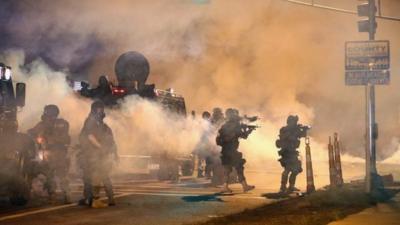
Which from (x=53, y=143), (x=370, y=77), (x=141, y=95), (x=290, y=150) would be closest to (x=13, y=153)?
(x=53, y=143)

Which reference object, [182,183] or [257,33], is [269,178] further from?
[257,33]

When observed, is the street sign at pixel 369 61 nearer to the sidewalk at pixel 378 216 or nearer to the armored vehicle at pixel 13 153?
the sidewalk at pixel 378 216

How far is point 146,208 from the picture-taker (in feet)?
35.0

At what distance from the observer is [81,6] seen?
18719 millimetres

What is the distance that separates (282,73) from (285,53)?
95 centimetres

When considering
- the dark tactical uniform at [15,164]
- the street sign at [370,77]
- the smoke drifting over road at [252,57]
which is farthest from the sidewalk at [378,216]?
the smoke drifting over road at [252,57]

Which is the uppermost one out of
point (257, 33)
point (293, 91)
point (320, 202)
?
point (257, 33)

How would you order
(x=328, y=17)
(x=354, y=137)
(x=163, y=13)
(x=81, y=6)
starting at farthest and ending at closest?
(x=354, y=137) → (x=328, y=17) → (x=163, y=13) → (x=81, y=6)

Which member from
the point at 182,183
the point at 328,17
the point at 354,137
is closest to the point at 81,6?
the point at 182,183

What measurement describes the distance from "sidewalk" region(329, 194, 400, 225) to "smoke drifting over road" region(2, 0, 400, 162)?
11.7 metres

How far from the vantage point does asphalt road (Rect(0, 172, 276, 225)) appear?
927 cm

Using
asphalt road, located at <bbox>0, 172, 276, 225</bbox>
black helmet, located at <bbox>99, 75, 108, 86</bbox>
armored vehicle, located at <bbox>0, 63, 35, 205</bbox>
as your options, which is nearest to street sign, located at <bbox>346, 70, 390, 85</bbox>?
asphalt road, located at <bbox>0, 172, 276, 225</bbox>

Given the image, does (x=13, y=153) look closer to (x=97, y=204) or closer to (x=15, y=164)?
(x=15, y=164)

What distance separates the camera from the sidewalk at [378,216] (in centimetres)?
926
